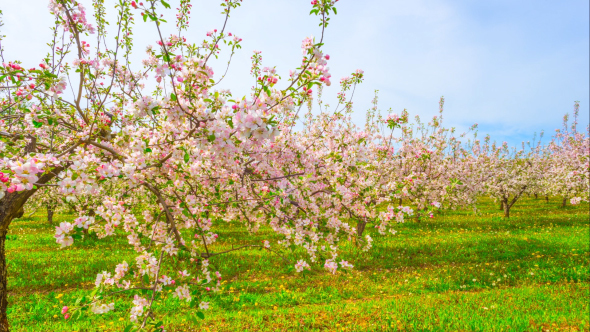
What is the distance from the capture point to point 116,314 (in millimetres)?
6297

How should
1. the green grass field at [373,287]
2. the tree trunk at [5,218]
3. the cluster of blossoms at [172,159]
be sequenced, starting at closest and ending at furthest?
the cluster of blossoms at [172,159] < the tree trunk at [5,218] < the green grass field at [373,287]

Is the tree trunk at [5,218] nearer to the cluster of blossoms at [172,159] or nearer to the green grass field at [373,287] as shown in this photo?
the cluster of blossoms at [172,159]

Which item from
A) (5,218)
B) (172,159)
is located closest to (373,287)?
(172,159)

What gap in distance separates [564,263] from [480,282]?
356 centimetres

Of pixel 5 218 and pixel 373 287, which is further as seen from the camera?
pixel 373 287

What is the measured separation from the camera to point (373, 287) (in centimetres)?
779

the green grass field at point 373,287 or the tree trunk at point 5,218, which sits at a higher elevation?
the tree trunk at point 5,218

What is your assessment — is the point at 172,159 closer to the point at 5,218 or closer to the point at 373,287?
the point at 5,218

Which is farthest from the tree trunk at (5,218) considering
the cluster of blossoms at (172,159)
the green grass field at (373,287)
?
the green grass field at (373,287)

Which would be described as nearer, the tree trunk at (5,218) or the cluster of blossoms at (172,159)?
the cluster of blossoms at (172,159)

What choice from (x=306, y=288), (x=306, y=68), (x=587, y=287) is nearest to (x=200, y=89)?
(x=306, y=68)

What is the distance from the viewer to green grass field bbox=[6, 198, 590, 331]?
558cm

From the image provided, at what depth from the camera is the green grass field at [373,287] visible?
18.3ft

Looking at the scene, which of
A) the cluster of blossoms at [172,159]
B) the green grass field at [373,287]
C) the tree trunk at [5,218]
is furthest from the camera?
the green grass field at [373,287]
